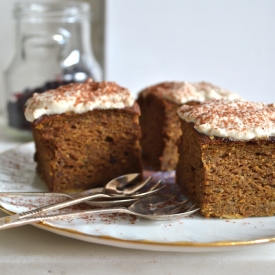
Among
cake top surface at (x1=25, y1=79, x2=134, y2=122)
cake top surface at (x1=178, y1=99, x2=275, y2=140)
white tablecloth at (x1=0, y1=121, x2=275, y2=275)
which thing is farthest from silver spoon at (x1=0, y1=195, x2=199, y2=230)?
cake top surface at (x1=25, y1=79, x2=134, y2=122)

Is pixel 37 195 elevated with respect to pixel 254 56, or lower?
lower

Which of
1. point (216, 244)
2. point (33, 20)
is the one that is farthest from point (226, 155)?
point (33, 20)

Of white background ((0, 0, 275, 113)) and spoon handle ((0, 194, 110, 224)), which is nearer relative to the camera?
spoon handle ((0, 194, 110, 224))

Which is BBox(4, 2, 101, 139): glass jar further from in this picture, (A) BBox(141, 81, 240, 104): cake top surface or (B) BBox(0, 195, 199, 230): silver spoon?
(B) BBox(0, 195, 199, 230): silver spoon

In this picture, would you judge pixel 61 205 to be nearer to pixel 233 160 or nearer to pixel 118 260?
pixel 118 260

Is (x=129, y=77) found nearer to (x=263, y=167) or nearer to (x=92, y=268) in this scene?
(x=263, y=167)

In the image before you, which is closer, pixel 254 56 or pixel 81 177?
pixel 81 177

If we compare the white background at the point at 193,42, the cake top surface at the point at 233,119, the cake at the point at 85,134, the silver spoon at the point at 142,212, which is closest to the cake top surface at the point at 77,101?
the cake at the point at 85,134

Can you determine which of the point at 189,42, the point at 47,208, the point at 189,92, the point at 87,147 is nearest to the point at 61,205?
the point at 47,208
